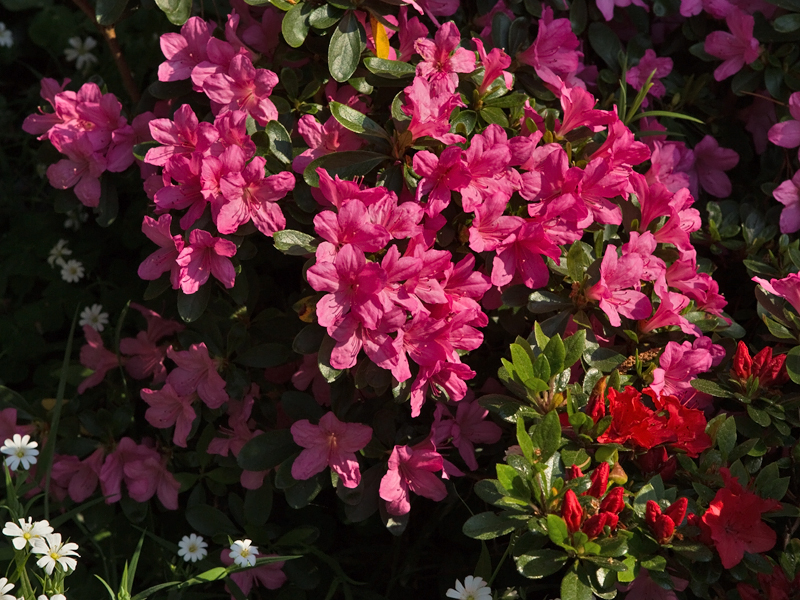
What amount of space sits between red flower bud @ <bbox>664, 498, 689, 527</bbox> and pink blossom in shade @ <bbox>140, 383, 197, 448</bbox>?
0.93 meters

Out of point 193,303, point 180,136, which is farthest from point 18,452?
point 180,136

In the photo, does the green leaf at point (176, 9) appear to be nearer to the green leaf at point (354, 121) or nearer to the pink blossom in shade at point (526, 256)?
the green leaf at point (354, 121)

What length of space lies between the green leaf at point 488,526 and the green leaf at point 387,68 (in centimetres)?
83

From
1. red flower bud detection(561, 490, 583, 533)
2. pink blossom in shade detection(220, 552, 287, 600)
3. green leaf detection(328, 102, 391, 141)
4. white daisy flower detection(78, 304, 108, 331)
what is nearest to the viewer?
red flower bud detection(561, 490, 583, 533)

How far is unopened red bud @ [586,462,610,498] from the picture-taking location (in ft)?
4.10

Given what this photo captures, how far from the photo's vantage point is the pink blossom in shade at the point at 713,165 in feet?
6.37

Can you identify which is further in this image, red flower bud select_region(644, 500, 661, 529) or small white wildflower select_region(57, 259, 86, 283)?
small white wildflower select_region(57, 259, 86, 283)

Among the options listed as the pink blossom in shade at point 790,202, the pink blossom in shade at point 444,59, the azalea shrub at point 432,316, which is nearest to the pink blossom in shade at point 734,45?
the azalea shrub at point 432,316

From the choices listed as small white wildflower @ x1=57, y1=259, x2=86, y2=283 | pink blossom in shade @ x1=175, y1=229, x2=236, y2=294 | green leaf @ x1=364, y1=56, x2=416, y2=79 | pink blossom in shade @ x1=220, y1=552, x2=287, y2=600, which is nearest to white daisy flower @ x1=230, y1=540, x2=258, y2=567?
pink blossom in shade @ x1=220, y1=552, x2=287, y2=600

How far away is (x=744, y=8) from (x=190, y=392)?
161 centimetres

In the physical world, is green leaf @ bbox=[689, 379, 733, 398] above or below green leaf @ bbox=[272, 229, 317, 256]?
below

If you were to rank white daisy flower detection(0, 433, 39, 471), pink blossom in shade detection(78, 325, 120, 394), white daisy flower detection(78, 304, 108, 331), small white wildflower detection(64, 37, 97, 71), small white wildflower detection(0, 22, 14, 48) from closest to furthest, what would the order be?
white daisy flower detection(0, 433, 39, 471) → pink blossom in shade detection(78, 325, 120, 394) → white daisy flower detection(78, 304, 108, 331) → small white wildflower detection(64, 37, 97, 71) → small white wildflower detection(0, 22, 14, 48)

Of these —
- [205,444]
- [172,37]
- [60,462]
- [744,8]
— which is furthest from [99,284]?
[744,8]

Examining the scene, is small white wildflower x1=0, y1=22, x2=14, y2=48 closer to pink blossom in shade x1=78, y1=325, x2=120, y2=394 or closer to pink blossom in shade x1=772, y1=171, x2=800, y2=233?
pink blossom in shade x1=78, y1=325, x2=120, y2=394
